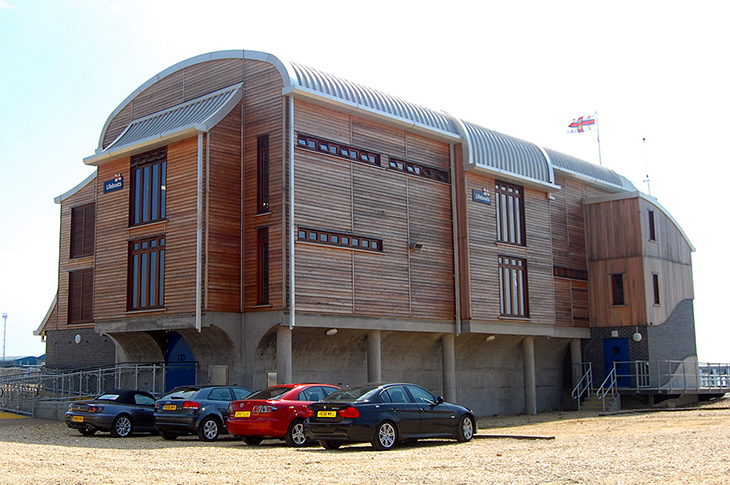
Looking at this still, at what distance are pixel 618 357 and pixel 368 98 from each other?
16.7 metres

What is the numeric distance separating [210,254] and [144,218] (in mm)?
3284

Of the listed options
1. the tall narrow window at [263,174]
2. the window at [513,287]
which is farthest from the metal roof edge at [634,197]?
the tall narrow window at [263,174]

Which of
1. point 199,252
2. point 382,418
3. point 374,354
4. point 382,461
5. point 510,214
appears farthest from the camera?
point 510,214

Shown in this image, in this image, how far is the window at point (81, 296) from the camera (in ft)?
111

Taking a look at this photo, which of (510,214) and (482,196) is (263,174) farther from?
(510,214)

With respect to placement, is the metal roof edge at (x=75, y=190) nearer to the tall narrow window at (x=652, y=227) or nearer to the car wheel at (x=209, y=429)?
the car wheel at (x=209, y=429)

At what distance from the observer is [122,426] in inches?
781

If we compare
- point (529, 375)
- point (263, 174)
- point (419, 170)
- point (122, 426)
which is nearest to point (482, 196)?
point (419, 170)

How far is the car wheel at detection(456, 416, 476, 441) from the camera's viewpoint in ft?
56.3

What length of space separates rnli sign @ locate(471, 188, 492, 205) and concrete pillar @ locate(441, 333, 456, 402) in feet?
16.5

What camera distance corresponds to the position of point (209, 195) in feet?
79.3

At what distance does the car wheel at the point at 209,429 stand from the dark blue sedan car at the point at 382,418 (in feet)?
9.42

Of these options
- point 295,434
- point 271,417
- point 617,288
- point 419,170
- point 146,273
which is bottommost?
point 295,434

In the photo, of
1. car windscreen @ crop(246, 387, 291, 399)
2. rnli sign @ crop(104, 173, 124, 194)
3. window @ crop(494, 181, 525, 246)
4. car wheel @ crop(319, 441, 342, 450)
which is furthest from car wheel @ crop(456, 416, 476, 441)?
rnli sign @ crop(104, 173, 124, 194)
